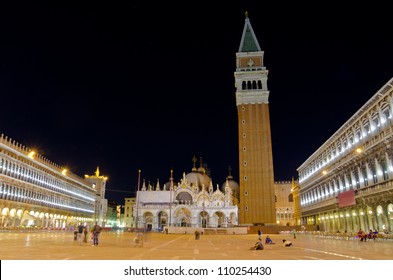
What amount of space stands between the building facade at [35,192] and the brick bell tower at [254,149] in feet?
128

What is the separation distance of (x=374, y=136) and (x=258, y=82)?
154ft

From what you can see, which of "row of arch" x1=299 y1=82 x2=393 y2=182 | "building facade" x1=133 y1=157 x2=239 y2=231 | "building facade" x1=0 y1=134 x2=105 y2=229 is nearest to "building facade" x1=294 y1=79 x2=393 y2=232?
A: "row of arch" x1=299 y1=82 x2=393 y2=182

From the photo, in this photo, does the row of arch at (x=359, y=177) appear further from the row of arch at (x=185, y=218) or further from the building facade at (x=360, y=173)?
the row of arch at (x=185, y=218)

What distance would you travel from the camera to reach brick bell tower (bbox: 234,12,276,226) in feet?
245

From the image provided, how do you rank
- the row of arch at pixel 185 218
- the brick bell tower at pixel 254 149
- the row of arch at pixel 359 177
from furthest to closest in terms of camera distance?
the row of arch at pixel 185 218
the brick bell tower at pixel 254 149
the row of arch at pixel 359 177

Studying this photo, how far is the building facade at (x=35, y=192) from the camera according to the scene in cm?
5603

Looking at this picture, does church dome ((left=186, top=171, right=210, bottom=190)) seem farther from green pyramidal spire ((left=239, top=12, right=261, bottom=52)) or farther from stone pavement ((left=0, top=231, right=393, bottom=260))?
stone pavement ((left=0, top=231, right=393, bottom=260))

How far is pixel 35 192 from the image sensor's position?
67.9m

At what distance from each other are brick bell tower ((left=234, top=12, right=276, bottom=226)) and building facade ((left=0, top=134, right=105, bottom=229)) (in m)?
39.0

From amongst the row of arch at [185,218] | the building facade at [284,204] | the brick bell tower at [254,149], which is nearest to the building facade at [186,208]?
the row of arch at [185,218]

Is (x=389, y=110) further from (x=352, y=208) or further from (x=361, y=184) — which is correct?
(x=352, y=208)

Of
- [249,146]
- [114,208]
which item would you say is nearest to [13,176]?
[249,146]

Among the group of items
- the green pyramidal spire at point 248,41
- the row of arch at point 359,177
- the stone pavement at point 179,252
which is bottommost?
the stone pavement at point 179,252
